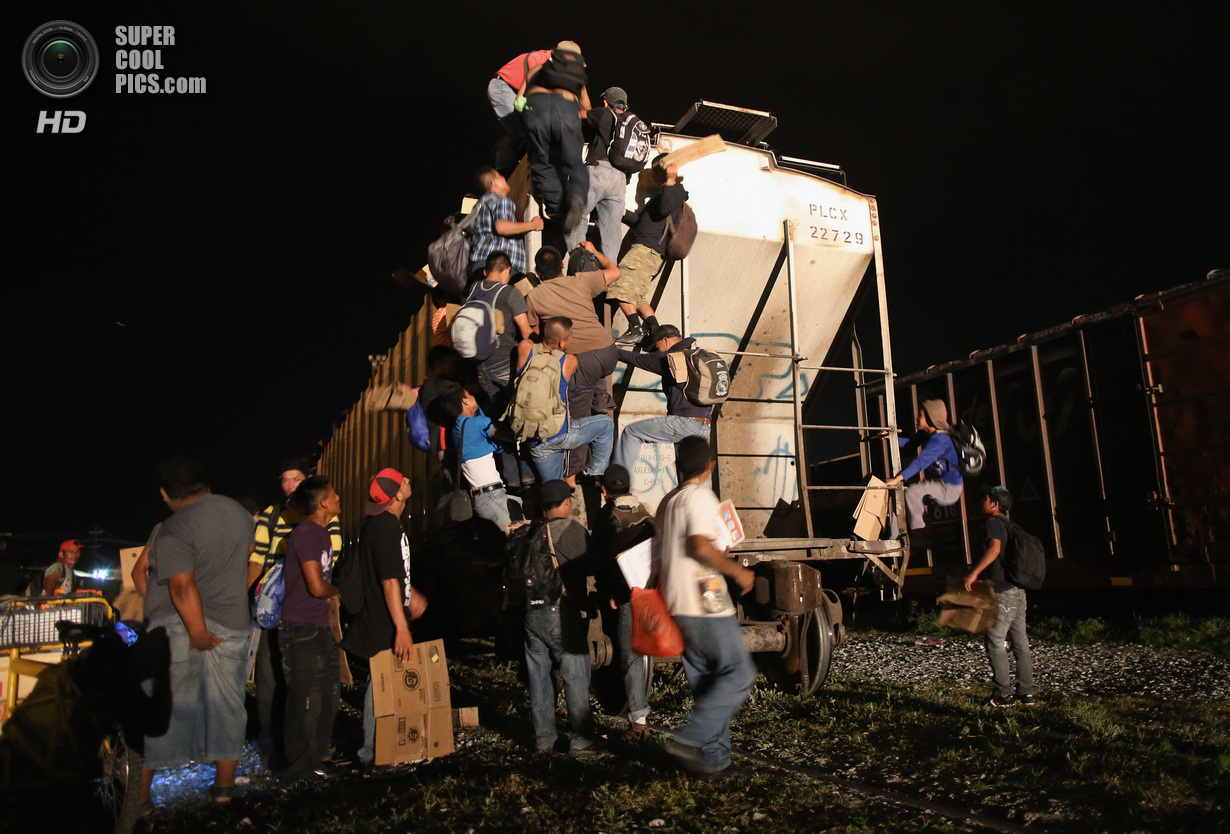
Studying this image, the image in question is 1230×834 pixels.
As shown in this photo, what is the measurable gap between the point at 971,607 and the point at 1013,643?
388mm

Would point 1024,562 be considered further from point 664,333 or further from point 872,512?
point 664,333

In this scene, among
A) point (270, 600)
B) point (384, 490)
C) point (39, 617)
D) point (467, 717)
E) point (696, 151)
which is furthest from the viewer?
point (696, 151)

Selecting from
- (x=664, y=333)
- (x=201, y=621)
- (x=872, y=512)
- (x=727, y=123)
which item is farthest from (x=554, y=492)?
(x=727, y=123)

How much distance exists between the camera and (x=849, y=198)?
679 centimetres

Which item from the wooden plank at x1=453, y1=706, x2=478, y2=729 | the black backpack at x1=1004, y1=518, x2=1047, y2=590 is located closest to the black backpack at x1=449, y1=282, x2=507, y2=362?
the wooden plank at x1=453, y1=706, x2=478, y2=729

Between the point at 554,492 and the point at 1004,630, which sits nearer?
the point at 554,492

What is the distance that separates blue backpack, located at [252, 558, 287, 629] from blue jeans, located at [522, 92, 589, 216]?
2892 mm

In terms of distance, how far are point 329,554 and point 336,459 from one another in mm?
8915

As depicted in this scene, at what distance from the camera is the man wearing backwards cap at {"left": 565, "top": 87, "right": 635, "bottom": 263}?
562 centimetres

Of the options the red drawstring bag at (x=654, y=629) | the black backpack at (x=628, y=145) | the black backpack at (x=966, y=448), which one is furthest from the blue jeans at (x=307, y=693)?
the black backpack at (x=966, y=448)

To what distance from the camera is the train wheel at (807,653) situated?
18.6ft

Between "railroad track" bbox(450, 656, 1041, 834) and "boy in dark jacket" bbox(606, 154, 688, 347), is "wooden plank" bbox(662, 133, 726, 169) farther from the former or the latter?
"railroad track" bbox(450, 656, 1041, 834)

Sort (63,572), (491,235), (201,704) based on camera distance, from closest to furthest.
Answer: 1. (201,704)
2. (491,235)
3. (63,572)

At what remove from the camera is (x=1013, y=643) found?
5.46 meters
